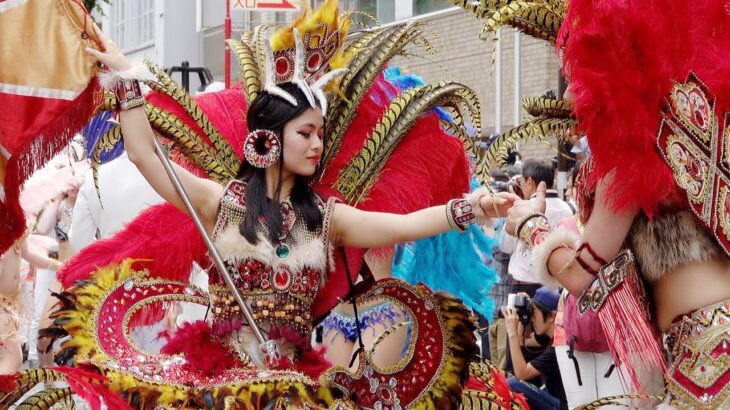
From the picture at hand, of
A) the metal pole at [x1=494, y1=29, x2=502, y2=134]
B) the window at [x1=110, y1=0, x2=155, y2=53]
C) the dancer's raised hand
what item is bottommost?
the window at [x1=110, y1=0, x2=155, y2=53]

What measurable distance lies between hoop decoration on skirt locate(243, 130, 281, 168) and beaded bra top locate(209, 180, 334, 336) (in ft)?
0.57

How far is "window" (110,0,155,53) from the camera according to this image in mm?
23453

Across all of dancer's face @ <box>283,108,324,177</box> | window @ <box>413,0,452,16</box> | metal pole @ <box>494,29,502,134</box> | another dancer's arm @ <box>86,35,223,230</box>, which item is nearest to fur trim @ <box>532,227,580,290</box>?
dancer's face @ <box>283,108,324,177</box>

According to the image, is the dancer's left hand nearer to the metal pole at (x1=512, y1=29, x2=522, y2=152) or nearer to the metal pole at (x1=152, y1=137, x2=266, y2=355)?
the metal pole at (x1=152, y1=137, x2=266, y2=355)

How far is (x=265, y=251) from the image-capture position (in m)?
4.28

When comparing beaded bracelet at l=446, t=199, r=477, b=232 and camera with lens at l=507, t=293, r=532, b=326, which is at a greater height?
beaded bracelet at l=446, t=199, r=477, b=232

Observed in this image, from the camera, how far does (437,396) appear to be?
4328mm

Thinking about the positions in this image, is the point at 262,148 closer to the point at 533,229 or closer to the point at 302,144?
the point at 302,144

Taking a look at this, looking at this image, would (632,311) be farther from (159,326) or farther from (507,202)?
(159,326)

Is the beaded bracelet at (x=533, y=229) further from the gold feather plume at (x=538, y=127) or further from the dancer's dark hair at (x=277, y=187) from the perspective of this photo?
the dancer's dark hair at (x=277, y=187)

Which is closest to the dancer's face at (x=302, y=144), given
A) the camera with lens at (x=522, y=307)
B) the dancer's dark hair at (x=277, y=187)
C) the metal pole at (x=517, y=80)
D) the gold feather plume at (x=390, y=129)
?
the dancer's dark hair at (x=277, y=187)

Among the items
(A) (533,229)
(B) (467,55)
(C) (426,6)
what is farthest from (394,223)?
(C) (426,6)

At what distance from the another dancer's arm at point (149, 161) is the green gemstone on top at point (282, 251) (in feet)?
0.95

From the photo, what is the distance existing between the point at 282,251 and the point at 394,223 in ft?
1.29
